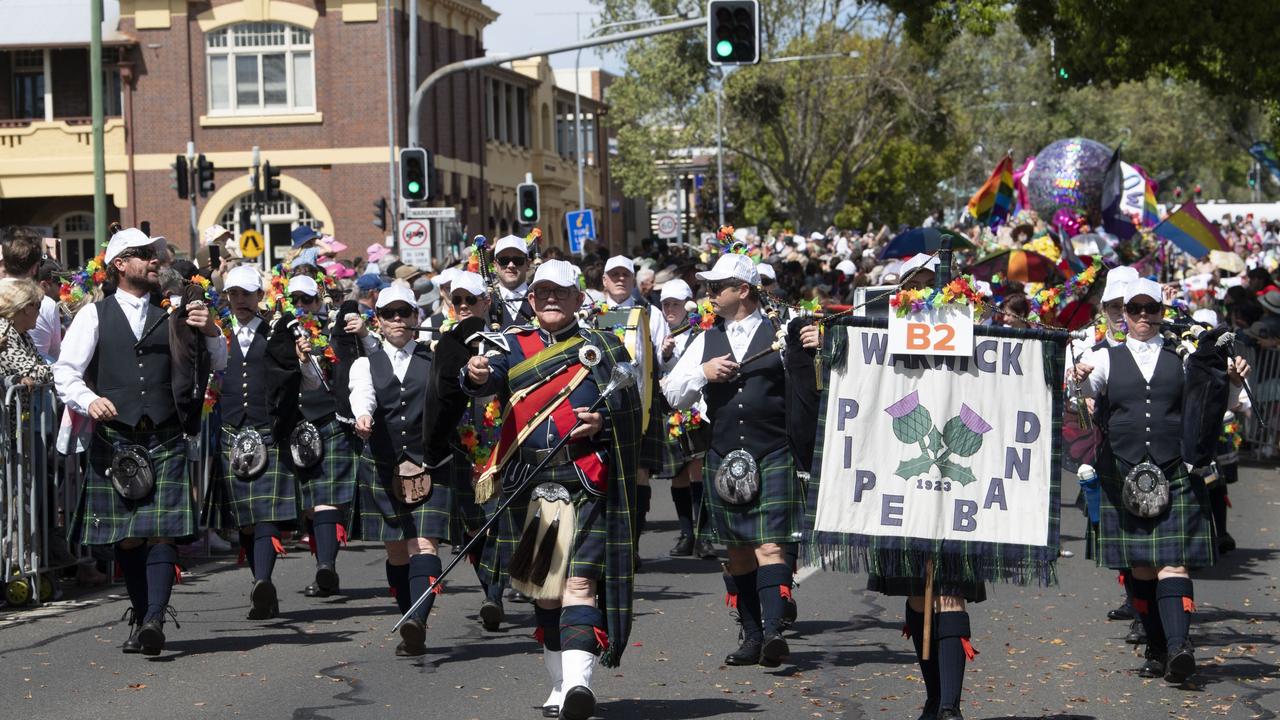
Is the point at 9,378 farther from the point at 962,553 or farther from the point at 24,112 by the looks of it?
the point at 24,112

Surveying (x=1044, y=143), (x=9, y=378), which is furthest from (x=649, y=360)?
(x=1044, y=143)

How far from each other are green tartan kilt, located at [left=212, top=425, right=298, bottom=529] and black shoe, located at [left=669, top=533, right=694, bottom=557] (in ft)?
11.2

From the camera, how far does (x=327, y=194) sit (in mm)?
46344

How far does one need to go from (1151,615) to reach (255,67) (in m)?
40.3

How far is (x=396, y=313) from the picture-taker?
959 centimetres

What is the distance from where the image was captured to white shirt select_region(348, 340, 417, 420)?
9.51 meters

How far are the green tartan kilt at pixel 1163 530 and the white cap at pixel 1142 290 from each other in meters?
0.74

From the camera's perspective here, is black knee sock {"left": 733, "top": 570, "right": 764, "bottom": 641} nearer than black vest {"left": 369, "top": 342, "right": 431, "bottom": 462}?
Yes

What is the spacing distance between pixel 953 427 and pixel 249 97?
135 feet

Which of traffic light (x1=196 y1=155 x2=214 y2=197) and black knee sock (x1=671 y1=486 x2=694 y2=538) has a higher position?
traffic light (x1=196 y1=155 x2=214 y2=197)

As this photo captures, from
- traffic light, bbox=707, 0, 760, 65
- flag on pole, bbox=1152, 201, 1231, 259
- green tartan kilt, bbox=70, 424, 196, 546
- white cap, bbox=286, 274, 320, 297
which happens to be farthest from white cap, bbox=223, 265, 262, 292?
flag on pole, bbox=1152, 201, 1231, 259

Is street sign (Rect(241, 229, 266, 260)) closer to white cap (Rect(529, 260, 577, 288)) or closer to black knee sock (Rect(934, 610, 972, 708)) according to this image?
white cap (Rect(529, 260, 577, 288))

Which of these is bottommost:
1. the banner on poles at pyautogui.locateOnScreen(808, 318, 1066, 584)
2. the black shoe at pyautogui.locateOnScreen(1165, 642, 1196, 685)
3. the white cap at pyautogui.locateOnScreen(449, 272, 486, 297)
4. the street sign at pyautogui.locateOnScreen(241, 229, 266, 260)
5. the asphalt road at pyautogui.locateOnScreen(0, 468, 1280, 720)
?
the asphalt road at pyautogui.locateOnScreen(0, 468, 1280, 720)

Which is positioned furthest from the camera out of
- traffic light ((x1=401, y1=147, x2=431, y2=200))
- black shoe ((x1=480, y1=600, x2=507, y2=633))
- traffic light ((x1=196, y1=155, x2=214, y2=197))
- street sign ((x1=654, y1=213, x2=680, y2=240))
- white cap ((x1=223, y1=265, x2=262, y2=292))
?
street sign ((x1=654, y1=213, x2=680, y2=240))
